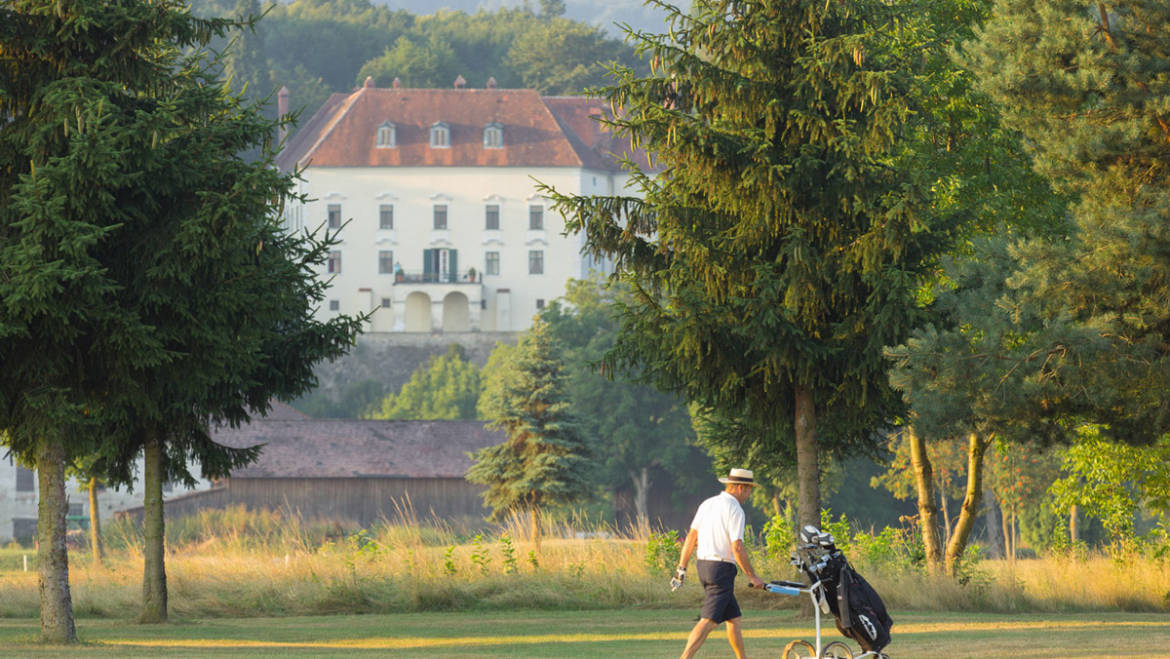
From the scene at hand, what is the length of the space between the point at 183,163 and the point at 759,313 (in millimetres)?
7155

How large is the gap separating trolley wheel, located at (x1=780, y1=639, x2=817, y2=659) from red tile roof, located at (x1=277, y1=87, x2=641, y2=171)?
331 feet

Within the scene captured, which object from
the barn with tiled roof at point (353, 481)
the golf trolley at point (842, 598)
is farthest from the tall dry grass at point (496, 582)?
the barn with tiled roof at point (353, 481)

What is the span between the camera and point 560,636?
19422 mm

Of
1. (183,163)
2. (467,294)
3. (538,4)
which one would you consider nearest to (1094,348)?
(183,163)

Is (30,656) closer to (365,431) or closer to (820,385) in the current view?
(820,385)

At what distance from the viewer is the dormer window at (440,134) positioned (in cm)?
11412

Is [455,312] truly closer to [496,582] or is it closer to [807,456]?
[496,582]

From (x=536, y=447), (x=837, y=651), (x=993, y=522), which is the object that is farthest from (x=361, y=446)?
(x=837, y=651)

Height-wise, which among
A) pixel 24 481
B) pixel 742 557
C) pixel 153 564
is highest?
pixel 24 481

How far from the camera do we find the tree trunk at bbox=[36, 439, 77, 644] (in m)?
17.8

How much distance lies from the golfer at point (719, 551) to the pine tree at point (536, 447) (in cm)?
4859

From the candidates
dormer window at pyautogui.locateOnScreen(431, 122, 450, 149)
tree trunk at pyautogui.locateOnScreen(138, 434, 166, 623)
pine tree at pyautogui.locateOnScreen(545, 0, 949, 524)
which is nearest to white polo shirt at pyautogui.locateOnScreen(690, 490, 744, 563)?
pine tree at pyautogui.locateOnScreen(545, 0, 949, 524)

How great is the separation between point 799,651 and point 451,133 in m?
104

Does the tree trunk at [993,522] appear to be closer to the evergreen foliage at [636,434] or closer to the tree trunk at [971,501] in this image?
the evergreen foliage at [636,434]
